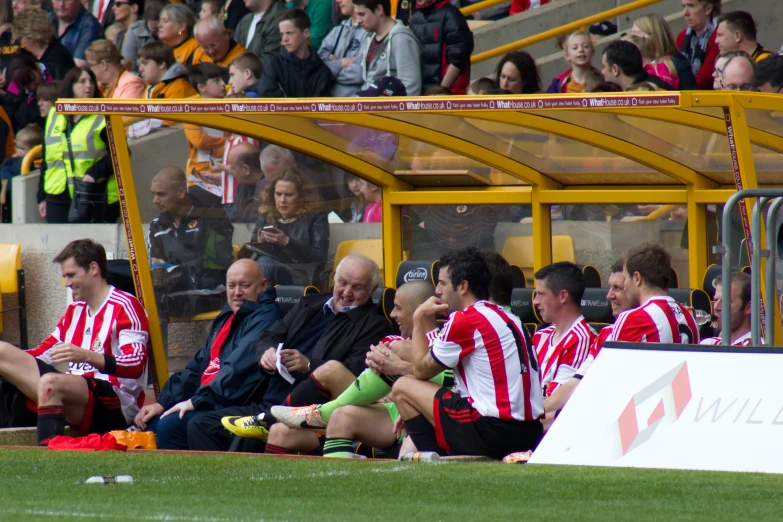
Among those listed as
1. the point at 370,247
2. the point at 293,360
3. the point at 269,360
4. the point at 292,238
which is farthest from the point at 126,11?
the point at 293,360

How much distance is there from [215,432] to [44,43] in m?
7.12

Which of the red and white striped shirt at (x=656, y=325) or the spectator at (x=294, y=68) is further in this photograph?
the spectator at (x=294, y=68)

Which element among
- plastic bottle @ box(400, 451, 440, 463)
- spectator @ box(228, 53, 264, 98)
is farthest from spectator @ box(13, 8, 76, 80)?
plastic bottle @ box(400, 451, 440, 463)

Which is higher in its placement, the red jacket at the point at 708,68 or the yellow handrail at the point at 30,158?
the red jacket at the point at 708,68

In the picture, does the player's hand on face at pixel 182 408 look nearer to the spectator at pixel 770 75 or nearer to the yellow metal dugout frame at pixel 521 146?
the yellow metal dugout frame at pixel 521 146

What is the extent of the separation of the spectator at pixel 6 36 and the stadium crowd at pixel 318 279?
164 cm

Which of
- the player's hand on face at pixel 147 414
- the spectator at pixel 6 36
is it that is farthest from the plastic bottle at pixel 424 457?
the spectator at pixel 6 36

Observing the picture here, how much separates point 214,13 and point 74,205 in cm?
266

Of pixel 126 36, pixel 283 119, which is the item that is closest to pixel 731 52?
pixel 283 119

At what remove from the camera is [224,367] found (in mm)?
8352

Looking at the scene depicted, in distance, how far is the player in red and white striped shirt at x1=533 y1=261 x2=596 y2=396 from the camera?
753cm

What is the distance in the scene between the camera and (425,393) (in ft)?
23.1

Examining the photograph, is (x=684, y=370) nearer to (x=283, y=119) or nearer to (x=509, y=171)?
(x=509, y=171)

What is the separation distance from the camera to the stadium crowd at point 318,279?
280 inches
